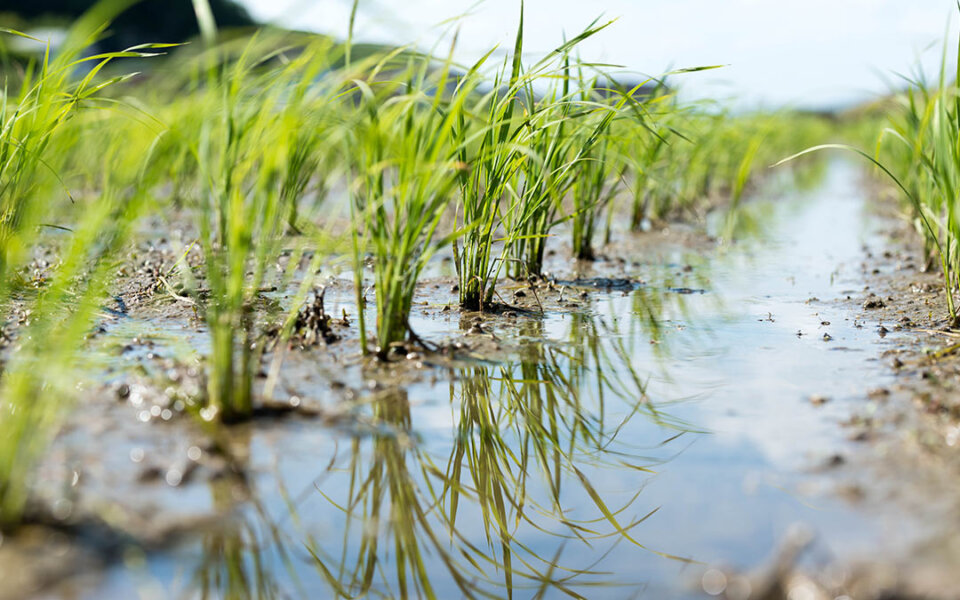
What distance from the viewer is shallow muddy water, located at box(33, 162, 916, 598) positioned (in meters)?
1.25

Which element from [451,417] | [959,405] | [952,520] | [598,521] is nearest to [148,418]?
[451,417]

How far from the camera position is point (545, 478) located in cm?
160

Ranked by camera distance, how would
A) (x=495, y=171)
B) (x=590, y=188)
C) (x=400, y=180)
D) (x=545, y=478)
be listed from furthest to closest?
(x=590, y=188)
(x=495, y=171)
(x=400, y=180)
(x=545, y=478)

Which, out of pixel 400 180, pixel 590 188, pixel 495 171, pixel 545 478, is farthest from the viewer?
pixel 590 188

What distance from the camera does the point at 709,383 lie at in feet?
6.87

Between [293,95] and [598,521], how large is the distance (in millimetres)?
1241

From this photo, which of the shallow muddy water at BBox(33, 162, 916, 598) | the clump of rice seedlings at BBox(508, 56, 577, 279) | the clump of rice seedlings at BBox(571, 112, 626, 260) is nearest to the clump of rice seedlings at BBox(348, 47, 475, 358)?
the shallow muddy water at BBox(33, 162, 916, 598)

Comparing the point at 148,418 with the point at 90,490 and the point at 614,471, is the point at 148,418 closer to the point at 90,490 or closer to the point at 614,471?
the point at 90,490

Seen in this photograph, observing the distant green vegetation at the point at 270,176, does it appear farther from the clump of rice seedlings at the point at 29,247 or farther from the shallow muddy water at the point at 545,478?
the shallow muddy water at the point at 545,478

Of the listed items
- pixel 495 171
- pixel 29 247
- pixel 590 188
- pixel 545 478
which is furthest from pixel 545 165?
pixel 29 247

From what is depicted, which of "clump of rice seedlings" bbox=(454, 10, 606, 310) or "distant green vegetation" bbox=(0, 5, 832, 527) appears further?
"clump of rice seedlings" bbox=(454, 10, 606, 310)

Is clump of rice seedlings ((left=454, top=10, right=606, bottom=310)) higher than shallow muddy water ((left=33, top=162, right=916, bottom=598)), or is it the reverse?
clump of rice seedlings ((left=454, top=10, right=606, bottom=310))

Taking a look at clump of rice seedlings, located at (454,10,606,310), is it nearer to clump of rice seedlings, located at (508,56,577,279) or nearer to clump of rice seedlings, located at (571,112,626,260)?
clump of rice seedlings, located at (508,56,577,279)

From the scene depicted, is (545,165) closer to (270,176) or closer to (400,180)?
(400,180)
